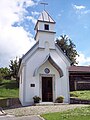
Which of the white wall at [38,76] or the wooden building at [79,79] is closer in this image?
the white wall at [38,76]

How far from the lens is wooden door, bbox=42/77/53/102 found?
2227 centimetres

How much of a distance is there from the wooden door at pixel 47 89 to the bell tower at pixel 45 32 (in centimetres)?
353

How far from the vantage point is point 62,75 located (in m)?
22.0

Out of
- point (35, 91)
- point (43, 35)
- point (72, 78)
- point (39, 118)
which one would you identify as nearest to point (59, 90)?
point (35, 91)

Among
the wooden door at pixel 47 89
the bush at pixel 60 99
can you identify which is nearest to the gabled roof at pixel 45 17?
the wooden door at pixel 47 89

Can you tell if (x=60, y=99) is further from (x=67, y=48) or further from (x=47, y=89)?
(x=67, y=48)

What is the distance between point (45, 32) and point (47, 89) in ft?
20.2

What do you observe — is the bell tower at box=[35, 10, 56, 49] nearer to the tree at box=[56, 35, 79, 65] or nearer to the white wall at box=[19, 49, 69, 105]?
the white wall at box=[19, 49, 69, 105]

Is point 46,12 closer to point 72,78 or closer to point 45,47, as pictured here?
point 45,47

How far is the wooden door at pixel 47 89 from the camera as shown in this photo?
2227 centimetres

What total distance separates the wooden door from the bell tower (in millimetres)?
3531

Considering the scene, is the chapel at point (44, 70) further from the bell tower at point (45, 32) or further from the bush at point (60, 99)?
the bush at point (60, 99)

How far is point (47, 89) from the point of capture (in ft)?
74.1

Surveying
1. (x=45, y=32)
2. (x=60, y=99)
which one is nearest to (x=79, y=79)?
(x=60, y=99)
